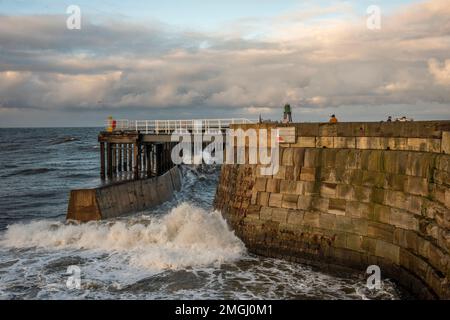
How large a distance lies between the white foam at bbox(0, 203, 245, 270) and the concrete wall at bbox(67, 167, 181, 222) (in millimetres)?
982

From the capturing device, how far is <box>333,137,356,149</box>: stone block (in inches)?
547

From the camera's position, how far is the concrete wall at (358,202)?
10.7 meters

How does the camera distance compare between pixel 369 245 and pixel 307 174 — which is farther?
pixel 307 174

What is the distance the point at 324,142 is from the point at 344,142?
704mm

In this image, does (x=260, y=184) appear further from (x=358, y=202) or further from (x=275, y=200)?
(x=358, y=202)

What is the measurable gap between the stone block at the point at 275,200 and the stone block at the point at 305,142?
1787 millimetres

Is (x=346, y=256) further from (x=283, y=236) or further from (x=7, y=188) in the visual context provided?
(x=7, y=188)

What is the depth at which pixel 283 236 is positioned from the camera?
14727 millimetres

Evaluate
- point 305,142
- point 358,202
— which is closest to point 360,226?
point 358,202

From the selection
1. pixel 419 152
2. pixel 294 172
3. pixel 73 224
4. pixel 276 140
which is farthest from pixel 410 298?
pixel 73 224

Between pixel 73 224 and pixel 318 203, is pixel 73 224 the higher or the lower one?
the lower one

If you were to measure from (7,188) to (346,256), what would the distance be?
88.6 feet

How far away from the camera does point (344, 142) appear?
14.1 meters

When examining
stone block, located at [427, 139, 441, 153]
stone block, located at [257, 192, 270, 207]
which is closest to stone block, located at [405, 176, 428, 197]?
stone block, located at [427, 139, 441, 153]
